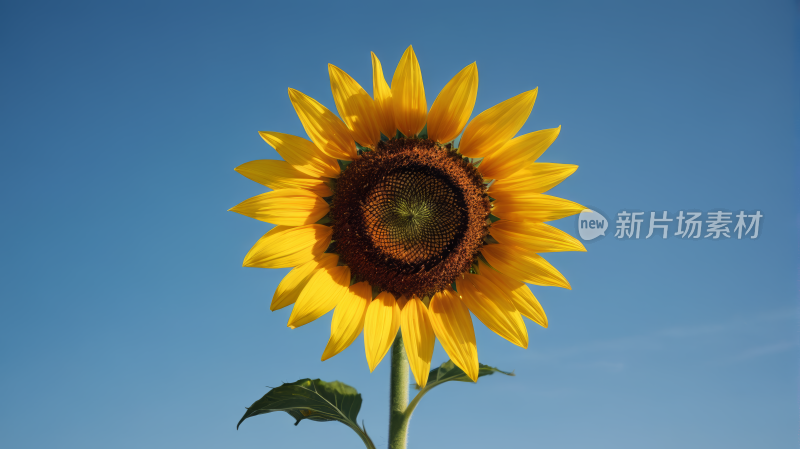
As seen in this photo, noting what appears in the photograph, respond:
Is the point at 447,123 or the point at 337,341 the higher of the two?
the point at 447,123

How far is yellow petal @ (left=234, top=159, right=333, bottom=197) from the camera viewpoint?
302 centimetres

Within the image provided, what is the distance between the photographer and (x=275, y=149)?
119 inches

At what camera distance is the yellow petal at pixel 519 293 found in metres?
3.13

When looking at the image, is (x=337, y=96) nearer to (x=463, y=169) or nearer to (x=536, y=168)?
(x=463, y=169)

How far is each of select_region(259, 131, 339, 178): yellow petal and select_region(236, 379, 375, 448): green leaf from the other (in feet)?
3.69

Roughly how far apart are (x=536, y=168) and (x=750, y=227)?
213 inches

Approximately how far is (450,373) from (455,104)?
1466 mm

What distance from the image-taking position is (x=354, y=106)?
310cm

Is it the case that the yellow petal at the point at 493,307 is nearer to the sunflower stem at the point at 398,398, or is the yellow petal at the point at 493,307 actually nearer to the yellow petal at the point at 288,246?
the sunflower stem at the point at 398,398

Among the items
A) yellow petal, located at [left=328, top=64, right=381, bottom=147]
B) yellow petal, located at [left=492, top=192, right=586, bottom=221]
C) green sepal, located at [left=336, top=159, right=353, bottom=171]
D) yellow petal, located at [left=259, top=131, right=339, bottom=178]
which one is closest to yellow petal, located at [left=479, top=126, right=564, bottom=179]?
yellow petal, located at [left=492, top=192, right=586, bottom=221]

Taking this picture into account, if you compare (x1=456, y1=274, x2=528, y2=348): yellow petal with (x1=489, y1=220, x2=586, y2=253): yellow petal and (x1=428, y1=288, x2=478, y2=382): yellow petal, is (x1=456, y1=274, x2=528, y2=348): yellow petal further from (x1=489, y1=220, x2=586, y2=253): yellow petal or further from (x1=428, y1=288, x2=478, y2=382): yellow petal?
(x1=489, y1=220, x2=586, y2=253): yellow petal

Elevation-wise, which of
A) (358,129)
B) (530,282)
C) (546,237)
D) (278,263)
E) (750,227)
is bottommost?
(278,263)

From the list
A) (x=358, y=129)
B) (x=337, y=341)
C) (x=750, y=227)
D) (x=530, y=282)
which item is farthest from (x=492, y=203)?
(x=750, y=227)

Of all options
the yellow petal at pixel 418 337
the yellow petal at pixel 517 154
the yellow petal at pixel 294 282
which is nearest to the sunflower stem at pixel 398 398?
the yellow petal at pixel 418 337
